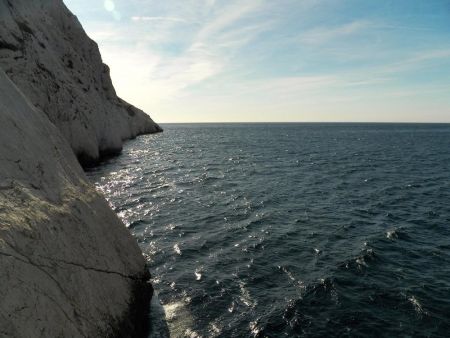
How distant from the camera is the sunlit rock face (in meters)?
28.5

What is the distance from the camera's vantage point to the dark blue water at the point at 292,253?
40.5 ft

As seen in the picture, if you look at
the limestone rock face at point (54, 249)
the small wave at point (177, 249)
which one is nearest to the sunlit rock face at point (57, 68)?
the small wave at point (177, 249)

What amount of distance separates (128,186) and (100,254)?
22680 mm

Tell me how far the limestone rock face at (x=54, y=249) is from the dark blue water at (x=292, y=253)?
2.35 metres

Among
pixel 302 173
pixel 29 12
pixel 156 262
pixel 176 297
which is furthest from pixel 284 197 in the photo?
pixel 29 12

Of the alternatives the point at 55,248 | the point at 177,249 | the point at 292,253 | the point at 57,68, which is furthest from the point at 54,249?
the point at 57,68

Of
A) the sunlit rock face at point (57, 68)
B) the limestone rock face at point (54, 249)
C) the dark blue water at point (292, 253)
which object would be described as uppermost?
the sunlit rock face at point (57, 68)

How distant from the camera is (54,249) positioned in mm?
8430

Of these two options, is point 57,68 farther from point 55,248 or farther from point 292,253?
point 55,248

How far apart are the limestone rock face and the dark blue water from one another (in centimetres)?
235

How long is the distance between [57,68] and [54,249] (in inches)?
1261

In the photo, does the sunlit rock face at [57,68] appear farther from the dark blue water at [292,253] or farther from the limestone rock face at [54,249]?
the limestone rock face at [54,249]

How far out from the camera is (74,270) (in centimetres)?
880

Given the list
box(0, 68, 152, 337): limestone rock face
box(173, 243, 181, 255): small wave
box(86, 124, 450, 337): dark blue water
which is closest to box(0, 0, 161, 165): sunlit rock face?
box(86, 124, 450, 337): dark blue water
